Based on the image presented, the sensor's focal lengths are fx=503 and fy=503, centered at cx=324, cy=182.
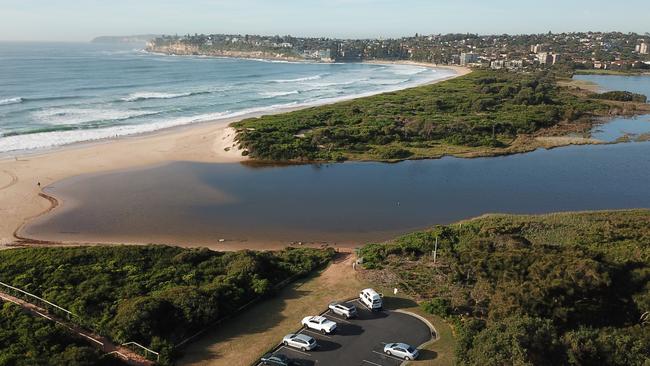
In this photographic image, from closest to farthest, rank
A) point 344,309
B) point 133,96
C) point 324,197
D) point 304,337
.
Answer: point 304,337 → point 344,309 → point 324,197 → point 133,96

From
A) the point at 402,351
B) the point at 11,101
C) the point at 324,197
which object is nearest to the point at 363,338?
the point at 402,351

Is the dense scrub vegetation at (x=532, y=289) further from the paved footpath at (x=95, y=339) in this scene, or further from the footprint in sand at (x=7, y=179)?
the footprint in sand at (x=7, y=179)

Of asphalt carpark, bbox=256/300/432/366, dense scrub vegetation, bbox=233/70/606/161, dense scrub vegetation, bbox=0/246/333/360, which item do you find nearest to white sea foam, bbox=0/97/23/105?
dense scrub vegetation, bbox=233/70/606/161

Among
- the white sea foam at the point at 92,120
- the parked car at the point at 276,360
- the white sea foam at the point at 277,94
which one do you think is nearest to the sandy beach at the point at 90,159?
the white sea foam at the point at 92,120

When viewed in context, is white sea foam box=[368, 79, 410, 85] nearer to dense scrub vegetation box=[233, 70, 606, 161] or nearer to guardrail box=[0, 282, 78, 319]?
dense scrub vegetation box=[233, 70, 606, 161]

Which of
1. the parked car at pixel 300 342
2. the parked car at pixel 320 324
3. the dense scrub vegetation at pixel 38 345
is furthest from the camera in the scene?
the parked car at pixel 320 324

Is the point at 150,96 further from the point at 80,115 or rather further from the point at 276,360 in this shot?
the point at 276,360

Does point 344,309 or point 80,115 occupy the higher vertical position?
point 80,115
